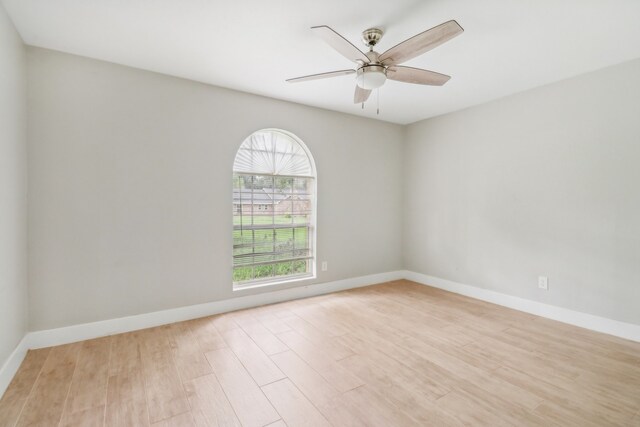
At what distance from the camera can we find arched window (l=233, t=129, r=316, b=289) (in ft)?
11.7

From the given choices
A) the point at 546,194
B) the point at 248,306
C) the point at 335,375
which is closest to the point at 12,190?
the point at 248,306

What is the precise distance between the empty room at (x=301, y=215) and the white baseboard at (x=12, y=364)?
24 millimetres

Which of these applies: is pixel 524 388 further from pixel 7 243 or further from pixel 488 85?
pixel 7 243

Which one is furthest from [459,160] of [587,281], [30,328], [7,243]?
[30,328]

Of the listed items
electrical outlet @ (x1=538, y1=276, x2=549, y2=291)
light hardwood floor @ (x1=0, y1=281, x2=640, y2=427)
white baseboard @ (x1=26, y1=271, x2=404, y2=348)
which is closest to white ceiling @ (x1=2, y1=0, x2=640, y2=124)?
electrical outlet @ (x1=538, y1=276, x2=549, y2=291)

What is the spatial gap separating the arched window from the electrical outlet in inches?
105

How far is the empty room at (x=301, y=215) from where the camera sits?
196 cm

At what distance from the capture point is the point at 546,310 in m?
3.25

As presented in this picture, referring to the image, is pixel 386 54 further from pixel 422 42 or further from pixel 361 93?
pixel 361 93

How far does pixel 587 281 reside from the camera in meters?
2.97

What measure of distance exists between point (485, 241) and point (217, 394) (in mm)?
3481

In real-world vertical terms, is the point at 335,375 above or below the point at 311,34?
below

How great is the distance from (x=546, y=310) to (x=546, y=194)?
50.2 inches

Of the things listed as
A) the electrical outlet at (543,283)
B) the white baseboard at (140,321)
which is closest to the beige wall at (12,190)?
the white baseboard at (140,321)
